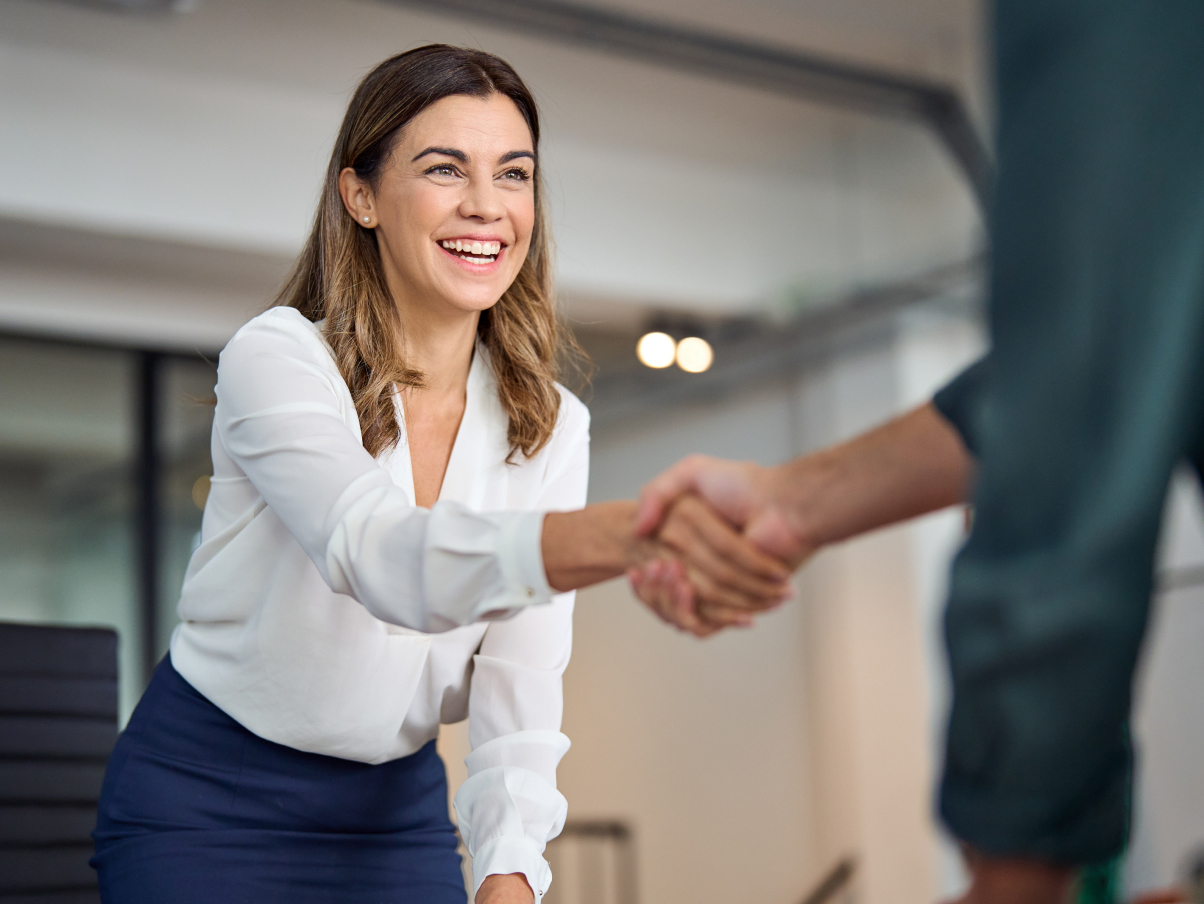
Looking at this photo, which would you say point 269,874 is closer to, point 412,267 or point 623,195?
point 412,267

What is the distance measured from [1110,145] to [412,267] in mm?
1089

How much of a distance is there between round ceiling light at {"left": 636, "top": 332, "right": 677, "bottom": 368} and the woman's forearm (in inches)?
180

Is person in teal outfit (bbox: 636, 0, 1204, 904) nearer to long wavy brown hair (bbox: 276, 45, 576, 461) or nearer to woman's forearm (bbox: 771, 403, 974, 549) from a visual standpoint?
woman's forearm (bbox: 771, 403, 974, 549)

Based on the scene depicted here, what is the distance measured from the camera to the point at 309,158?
4.46m

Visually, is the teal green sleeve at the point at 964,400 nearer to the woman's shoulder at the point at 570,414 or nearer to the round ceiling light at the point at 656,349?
the woman's shoulder at the point at 570,414

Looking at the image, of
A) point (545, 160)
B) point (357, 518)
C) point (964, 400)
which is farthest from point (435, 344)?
point (545, 160)

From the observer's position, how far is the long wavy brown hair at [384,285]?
58.7 inches

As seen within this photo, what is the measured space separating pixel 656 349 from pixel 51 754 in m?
4.07

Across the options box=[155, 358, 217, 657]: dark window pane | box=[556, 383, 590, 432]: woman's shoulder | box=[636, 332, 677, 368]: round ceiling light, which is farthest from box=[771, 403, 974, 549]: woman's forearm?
box=[636, 332, 677, 368]: round ceiling light

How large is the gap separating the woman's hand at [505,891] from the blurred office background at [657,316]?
8.06ft

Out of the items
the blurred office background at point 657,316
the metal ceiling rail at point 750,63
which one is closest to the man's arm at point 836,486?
the blurred office background at point 657,316

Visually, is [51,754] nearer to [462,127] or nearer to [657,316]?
[462,127]

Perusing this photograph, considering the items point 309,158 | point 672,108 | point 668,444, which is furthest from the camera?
point 668,444

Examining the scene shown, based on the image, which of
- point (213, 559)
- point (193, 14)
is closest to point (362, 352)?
point (213, 559)
